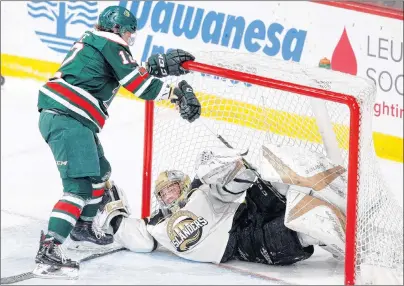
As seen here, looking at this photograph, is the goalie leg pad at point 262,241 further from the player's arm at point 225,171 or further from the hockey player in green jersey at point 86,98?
the hockey player in green jersey at point 86,98

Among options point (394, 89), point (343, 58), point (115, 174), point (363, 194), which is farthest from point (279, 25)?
point (363, 194)

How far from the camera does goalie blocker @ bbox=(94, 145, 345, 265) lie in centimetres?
289

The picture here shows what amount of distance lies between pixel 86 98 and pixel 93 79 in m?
0.06

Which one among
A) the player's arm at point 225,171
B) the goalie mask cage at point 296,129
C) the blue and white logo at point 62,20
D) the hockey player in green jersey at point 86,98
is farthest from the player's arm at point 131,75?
the blue and white logo at point 62,20

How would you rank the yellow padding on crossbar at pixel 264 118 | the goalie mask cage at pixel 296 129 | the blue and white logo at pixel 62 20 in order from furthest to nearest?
the blue and white logo at pixel 62 20
the yellow padding on crossbar at pixel 264 118
the goalie mask cage at pixel 296 129

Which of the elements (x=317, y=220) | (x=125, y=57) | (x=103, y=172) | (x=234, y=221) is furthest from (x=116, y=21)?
(x=317, y=220)

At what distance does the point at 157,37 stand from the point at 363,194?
2.34 meters

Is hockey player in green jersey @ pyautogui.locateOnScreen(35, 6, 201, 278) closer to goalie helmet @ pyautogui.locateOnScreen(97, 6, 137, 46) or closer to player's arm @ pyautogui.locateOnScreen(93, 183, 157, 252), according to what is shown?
goalie helmet @ pyautogui.locateOnScreen(97, 6, 137, 46)

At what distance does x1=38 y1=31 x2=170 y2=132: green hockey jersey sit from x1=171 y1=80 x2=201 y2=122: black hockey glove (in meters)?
0.03

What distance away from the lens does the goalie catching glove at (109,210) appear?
3.15 metres

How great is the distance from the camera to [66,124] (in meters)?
2.92

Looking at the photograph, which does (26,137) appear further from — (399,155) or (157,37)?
(399,155)

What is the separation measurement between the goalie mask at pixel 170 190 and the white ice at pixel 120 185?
17cm

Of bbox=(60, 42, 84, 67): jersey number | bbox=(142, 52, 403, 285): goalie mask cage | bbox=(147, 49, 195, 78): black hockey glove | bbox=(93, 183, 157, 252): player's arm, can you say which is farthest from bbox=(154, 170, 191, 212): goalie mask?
bbox=(60, 42, 84, 67): jersey number
